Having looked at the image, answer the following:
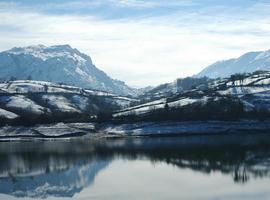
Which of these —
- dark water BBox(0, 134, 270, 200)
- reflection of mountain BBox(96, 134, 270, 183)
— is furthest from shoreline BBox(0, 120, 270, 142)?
dark water BBox(0, 134, 270, 200)

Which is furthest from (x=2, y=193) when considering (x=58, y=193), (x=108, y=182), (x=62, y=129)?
(x=62, y=129)

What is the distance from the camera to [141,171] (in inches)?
3250

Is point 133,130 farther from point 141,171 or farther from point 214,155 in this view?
point 141,171

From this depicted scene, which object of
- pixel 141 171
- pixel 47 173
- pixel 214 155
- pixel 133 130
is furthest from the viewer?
pixel 133 130

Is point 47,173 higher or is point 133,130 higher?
point 133,130

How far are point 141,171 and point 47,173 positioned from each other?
49.9 feet

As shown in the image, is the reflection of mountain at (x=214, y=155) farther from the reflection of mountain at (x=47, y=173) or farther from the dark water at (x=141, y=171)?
the reflection of mountain at (x=47, y=173)

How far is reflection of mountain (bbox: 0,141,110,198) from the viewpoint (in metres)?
68.8

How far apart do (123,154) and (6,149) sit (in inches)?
1369

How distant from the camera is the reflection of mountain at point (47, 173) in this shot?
68.8m

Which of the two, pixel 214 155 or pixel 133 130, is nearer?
pixel 214 155

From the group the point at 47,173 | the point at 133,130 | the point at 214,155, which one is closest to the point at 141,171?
the point at 47,173

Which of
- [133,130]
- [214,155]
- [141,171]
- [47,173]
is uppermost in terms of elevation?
[133,130]

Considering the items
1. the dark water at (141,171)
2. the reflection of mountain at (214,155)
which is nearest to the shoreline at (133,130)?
the reflection of mountain at (214,155)
